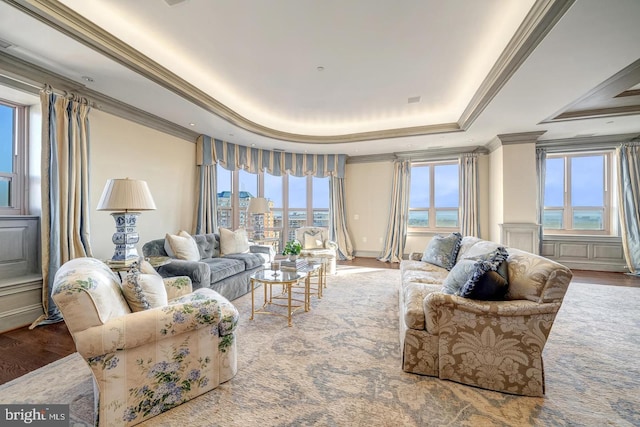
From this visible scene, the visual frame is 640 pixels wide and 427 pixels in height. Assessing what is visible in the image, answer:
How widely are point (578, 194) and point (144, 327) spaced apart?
25.1 ft

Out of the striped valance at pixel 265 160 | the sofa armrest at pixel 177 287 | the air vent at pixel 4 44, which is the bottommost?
the sofa armrest at pixel 177 287

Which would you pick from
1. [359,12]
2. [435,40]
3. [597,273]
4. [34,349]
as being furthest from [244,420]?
[597,273]

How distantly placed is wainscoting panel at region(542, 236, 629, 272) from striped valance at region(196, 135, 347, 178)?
476cm

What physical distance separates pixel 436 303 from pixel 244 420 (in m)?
1.39

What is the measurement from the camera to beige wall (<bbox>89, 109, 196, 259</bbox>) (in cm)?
339

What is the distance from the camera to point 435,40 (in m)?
2.71

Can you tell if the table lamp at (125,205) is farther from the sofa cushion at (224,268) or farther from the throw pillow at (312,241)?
the throw pillow at (312,241)

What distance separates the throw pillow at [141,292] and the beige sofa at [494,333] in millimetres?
1751

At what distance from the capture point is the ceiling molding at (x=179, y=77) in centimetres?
202

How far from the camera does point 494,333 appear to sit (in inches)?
67.3

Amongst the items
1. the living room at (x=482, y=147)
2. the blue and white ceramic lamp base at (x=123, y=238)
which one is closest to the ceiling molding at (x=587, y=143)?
the living room at (x=482, y=147)

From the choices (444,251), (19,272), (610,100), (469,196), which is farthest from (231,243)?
(610,100)

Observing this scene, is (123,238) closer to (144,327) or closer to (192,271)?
(192,271)

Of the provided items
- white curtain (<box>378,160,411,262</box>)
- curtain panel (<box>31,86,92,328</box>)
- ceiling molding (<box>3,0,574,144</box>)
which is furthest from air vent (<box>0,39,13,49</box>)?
white curtain (<box>378,160,411,262</box>)
